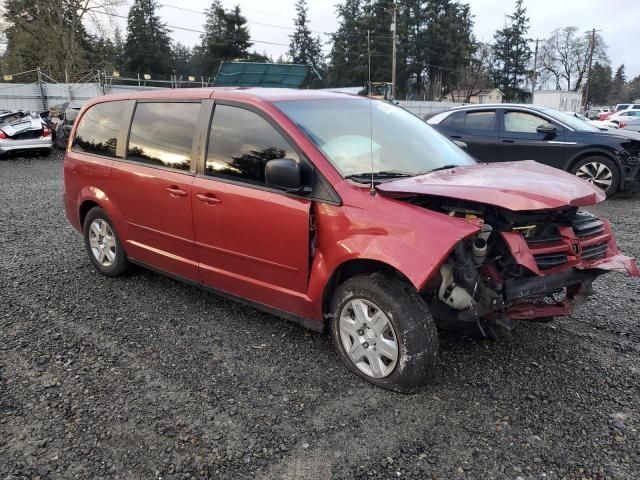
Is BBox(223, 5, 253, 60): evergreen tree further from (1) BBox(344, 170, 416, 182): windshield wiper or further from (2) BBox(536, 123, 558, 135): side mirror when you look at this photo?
(1) BBox(344, 170, 416, 182): windshield wiper

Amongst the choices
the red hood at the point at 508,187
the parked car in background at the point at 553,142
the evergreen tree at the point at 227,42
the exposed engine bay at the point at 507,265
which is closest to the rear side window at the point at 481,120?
the parked car in background at the point at 553,142

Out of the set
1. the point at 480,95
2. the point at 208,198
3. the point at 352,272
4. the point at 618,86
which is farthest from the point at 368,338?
the point at 618,86

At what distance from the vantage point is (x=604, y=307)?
418 centimetres

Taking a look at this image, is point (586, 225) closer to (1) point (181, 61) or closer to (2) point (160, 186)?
(2) point (160, 186)

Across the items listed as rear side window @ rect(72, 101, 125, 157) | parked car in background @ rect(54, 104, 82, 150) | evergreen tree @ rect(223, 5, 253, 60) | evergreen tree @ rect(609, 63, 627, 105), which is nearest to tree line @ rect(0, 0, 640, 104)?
evergreen tree @ rect(223, 5, 253, 60)

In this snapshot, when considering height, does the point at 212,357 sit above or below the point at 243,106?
below

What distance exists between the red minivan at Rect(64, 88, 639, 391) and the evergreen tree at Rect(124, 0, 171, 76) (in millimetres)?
59281

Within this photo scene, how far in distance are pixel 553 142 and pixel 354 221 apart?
6.87 metres

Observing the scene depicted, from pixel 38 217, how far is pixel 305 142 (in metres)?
6.22

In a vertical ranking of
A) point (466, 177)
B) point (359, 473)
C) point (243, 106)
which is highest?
point (243, 106)

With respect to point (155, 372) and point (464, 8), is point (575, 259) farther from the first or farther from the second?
point (464, 8)

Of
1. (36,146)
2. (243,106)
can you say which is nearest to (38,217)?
(243,106)

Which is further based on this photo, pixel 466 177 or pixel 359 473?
pixel 466 177

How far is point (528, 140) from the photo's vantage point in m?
8.81
